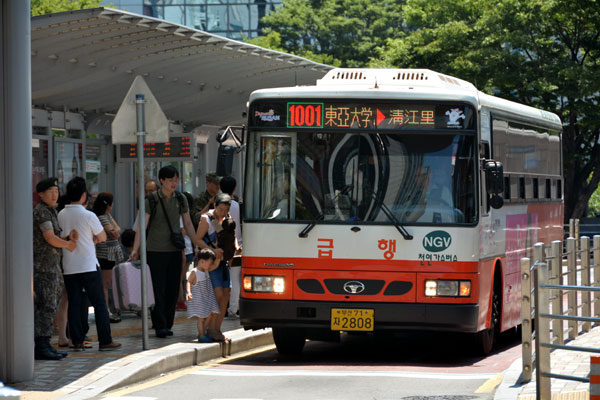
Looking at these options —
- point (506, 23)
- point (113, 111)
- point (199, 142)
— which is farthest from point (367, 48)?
point (113, 111)

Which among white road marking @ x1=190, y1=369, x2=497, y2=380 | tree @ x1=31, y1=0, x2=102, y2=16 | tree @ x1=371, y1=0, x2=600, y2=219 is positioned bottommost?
white road marking @ x1=190, y1=369, x2=497, y2=380

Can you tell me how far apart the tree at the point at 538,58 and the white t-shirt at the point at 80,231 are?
22307 mm

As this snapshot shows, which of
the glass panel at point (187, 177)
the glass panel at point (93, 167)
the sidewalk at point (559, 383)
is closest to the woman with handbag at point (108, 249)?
the sidewalk at point (559, 383)

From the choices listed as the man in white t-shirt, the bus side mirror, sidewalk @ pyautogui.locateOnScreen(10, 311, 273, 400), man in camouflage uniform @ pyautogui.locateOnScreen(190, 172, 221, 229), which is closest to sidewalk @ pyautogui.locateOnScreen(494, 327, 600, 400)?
the bus side mirror

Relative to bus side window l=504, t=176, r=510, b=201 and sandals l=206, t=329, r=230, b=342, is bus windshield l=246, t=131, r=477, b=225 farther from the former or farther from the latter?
bus side window l=504, t=176, r=510, b=201

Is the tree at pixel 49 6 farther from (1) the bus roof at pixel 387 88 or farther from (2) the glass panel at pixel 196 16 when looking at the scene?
(2) the glass panel at pixel 196 16

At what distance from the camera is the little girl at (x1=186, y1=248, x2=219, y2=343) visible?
1267cm

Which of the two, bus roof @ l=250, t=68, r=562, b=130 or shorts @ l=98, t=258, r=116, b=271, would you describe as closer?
bus roof @ l=250, t=68, r=562, b=130

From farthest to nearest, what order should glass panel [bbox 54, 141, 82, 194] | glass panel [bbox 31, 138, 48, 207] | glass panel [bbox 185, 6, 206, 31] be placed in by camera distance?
glass panel [bbox 185, 6, 206, 31], glass panel [bbox 54, 141, 82, 194], glass panel [bbox 31, 138, 48, 207]

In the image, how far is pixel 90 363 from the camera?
11117 mm

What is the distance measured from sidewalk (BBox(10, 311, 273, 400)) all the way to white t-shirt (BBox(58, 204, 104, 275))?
0.85 metres

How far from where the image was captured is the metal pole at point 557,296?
12062 mm

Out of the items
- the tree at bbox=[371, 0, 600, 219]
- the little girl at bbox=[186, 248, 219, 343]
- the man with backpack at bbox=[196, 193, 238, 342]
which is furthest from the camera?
the tree at bbox=[371, 0, 600, 219]

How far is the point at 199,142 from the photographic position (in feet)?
81.8
